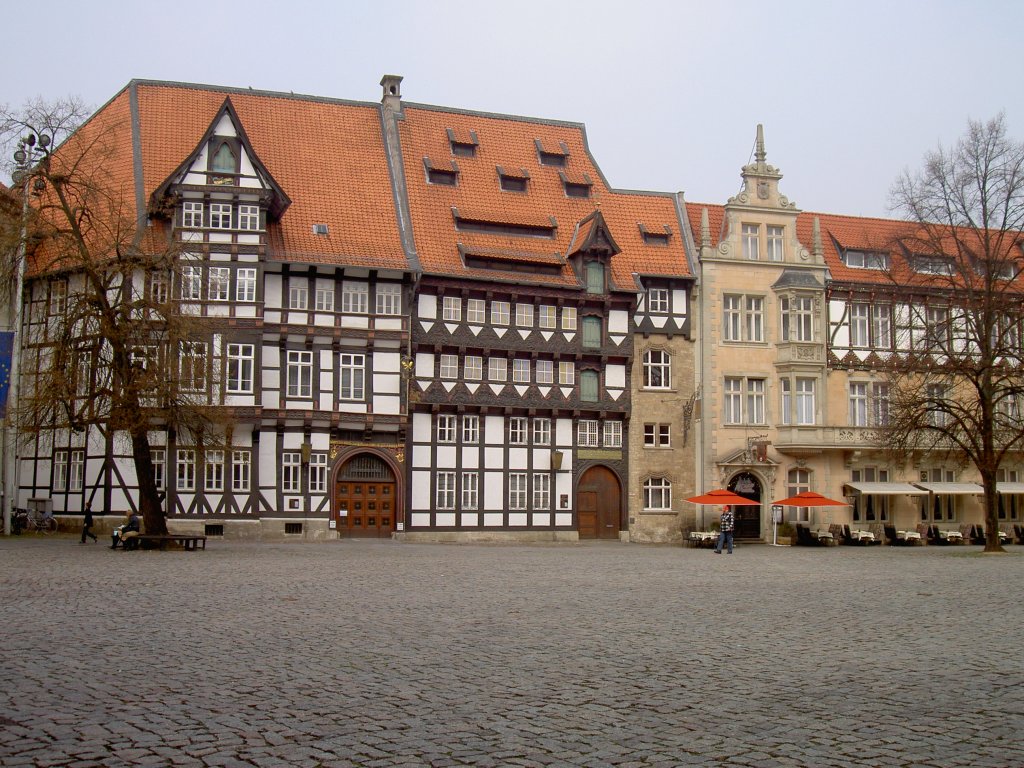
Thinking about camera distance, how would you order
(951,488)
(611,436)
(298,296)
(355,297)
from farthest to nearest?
1. (951,488)
2. (611,436)
3. (355,297)
4. (298,296)

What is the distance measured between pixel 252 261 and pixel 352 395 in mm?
5918

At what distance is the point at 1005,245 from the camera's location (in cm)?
5766

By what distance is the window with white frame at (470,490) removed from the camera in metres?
45.5

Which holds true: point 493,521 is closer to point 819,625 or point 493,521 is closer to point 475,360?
point 475,360

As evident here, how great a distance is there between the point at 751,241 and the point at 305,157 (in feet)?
61.5

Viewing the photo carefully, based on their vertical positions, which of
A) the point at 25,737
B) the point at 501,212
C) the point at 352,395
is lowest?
the point at 25,737

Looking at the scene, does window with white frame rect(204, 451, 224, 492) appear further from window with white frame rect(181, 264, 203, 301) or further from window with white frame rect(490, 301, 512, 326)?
window with white frame rect(490, 301, 512, 326)

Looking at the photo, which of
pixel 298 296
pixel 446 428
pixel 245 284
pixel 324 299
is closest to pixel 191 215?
pixel 245 284

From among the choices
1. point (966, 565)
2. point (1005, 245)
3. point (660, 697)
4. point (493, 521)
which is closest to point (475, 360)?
point (493, 521)

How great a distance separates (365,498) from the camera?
44.0 m

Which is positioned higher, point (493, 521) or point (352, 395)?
point (352, 395)

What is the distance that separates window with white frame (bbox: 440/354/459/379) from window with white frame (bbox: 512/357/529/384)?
2339mm

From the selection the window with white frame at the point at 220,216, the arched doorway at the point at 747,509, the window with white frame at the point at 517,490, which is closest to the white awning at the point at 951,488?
the arched doorway at the point at 747,509

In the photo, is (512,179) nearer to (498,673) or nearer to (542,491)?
(542,491)
